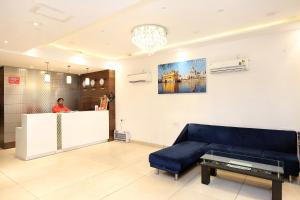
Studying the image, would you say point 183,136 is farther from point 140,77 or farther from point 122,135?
point 122,135

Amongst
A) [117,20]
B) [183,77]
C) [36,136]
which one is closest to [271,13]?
[183,77]

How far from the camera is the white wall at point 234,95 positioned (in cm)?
387

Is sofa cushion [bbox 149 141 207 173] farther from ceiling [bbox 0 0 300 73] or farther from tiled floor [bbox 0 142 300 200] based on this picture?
ceiling [bbox 0 0 300 73]

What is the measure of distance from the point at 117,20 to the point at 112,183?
10.1 ft

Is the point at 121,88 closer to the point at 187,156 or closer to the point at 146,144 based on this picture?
the point at 146,144

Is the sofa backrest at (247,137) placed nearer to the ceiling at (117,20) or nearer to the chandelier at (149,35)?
the ceiling at (117,20)

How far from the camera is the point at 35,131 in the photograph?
193 inches

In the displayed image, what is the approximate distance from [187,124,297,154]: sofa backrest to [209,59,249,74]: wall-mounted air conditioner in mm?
1408

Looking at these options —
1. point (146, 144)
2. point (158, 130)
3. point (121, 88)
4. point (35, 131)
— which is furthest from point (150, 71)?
point (35, 131)

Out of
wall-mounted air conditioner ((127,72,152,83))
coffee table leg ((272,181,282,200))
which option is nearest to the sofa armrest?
wall-mounted air conditioner ((127,72,152,83))

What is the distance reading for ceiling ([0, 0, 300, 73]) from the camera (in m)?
2.53

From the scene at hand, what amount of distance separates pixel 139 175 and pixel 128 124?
3.06 metres

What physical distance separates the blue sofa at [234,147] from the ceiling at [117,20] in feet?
7.50

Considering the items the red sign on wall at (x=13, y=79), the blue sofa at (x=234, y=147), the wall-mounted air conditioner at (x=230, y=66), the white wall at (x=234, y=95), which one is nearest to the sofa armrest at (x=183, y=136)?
the blue sofa at (x=234, y=147)
